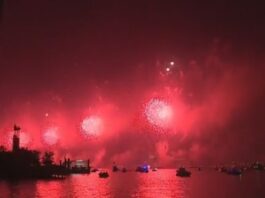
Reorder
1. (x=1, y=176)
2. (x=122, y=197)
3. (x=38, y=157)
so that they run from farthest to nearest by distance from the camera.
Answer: (x=38, y=157), (x=1, y=176), (x=122, y=197)

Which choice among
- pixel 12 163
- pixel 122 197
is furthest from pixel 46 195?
pixel 12 163

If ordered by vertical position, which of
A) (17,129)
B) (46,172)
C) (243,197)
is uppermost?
(17,129)

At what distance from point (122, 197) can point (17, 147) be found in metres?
80.6

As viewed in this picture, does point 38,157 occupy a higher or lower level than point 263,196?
higher

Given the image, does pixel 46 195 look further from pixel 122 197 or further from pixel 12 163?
pixel 12 163

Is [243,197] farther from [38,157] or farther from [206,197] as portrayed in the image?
[38,157]

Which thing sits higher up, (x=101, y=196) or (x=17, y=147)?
(x=17, y=147)

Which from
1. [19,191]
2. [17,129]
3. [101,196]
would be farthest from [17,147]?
[101,196]

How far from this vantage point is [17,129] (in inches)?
7293

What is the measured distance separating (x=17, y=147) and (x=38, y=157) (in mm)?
15875

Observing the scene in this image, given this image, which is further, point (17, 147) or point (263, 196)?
point (17, 147)

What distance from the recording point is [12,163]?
586 feet

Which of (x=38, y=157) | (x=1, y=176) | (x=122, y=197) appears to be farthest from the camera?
(x=38, y=157)

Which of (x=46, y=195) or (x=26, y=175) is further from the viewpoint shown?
(x=26, y=175)
